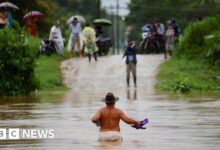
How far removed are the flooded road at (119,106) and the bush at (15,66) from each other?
1476mm

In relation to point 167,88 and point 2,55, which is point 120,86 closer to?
point 167,88

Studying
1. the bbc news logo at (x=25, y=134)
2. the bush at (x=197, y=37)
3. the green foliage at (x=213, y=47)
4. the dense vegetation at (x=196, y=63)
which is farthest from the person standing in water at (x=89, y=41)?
the bbc news logo at (x=25, y=134)

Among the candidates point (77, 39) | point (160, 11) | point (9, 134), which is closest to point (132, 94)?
point (9, 134)

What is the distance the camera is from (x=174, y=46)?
1686 inches

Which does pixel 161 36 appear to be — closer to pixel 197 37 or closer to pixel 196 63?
pixel 197 37

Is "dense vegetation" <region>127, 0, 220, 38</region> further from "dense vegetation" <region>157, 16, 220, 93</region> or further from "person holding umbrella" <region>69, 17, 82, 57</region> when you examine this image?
"dense vegetation" <region>157, 16, 220, 93</region>

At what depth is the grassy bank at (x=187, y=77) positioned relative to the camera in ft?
103

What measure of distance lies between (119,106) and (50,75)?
32.1ft

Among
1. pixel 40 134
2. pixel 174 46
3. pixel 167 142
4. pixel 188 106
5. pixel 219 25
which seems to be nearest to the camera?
pixel 167 142

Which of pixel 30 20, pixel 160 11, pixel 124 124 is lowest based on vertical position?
pixel 124 124

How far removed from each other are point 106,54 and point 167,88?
44.6 feet

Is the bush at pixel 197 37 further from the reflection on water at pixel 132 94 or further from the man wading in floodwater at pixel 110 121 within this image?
the man wading in floodwater at pixel 110 121

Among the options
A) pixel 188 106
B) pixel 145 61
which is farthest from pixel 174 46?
pixel 188 106

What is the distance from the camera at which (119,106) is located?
83.3ft
